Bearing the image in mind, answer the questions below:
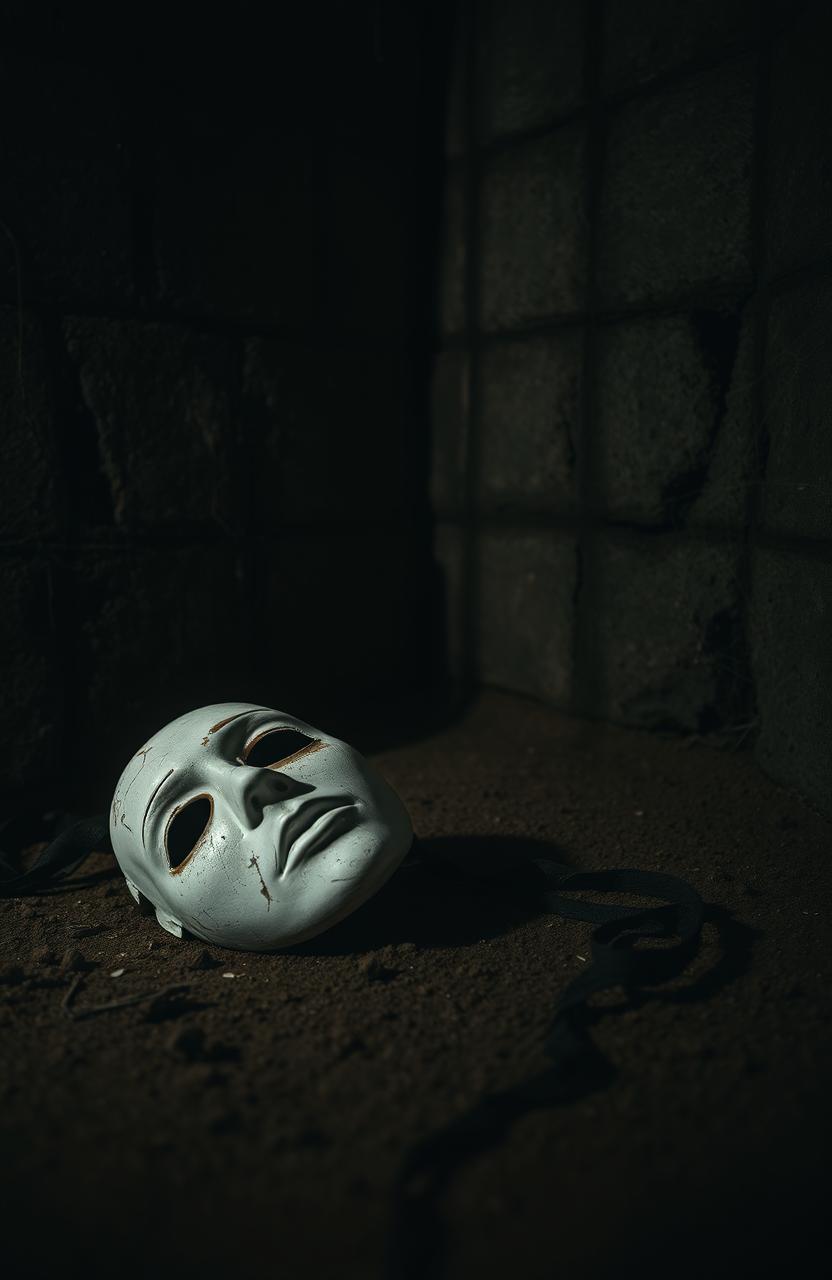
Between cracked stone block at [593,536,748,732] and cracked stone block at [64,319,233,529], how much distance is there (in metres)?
1.15

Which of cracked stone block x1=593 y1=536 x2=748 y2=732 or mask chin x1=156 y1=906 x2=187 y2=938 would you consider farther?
cracked stone block x1=593 y1=536 x2=748 y2=732

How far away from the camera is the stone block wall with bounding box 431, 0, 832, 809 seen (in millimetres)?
2250

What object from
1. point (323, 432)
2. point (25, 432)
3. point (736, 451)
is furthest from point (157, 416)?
point (736, 451)

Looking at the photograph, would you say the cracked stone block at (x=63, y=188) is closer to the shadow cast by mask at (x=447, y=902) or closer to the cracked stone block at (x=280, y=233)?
the cracked stone block at (x=280, y=233)

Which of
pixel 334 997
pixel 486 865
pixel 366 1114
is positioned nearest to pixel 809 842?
pixel 486 865

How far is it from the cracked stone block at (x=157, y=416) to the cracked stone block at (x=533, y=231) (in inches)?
35.7

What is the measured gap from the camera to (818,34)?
2.09 metres

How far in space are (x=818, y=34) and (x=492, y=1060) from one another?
216 centimetres

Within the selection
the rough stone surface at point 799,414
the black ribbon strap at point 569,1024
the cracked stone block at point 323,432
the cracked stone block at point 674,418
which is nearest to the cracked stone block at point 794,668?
the rough stone surface at point 799,414

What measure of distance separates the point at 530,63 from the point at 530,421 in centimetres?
103

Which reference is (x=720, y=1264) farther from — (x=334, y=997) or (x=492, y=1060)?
(x=334, y=997)

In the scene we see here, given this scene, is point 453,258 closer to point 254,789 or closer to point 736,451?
point 736,451

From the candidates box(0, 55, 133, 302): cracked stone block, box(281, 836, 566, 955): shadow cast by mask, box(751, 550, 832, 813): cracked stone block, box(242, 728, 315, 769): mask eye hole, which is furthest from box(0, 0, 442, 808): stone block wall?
box(751, 550, 832, 813): cracked stone block

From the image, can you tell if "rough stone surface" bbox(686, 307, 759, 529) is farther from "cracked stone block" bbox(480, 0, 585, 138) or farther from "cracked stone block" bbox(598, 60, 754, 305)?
"cracked stone block" bbox(480, 0, 585, 138)
